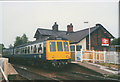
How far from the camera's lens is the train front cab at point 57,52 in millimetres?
13734

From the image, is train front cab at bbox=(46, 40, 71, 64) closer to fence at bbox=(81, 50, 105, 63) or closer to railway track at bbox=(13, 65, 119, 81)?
railway track at bbox=(13, 65, 119, 81)

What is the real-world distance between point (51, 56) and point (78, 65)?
2935 mm

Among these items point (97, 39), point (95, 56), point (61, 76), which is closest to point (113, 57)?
point (95, 56)

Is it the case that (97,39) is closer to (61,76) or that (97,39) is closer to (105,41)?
(105,41)

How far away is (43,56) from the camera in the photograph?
14.1 m

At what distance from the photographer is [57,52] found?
13969mm

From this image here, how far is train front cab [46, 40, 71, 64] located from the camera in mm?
13734

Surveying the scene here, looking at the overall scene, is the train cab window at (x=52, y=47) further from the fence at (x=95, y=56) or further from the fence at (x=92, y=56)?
the fence at (x=92, y=56)

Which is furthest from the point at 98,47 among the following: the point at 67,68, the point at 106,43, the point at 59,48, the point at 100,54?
the point at 59,48

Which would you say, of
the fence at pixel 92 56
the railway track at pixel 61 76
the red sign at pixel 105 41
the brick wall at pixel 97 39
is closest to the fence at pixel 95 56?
the fence at pixel 92 56

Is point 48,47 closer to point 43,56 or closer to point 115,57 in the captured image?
point 43,56

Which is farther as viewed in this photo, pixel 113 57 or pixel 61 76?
pixel 113 57

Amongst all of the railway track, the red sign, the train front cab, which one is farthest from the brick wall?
the railway track

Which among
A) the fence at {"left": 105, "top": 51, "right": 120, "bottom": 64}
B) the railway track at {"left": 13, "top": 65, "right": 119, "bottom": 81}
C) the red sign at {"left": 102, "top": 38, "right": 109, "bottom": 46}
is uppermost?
the red sign at {"left": 102, "top": 38, "right": 109, "bottom": 46}
